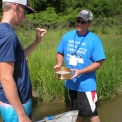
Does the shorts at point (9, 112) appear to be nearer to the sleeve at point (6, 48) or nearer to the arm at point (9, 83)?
the arm at point (9, 83)

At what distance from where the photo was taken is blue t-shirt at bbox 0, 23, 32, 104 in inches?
57.6

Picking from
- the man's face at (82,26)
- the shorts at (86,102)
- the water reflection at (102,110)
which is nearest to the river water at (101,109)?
the water reflection at (102,110)

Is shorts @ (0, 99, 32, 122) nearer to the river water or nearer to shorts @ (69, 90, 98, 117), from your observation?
shorts @ (69, 90, 98, 117)

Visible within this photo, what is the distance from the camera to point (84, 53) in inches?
106

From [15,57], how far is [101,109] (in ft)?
9.52

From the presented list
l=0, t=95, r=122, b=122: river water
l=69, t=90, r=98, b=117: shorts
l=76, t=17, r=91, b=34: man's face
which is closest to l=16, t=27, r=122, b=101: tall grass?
l=0, t=95, r=122, b=122: river water

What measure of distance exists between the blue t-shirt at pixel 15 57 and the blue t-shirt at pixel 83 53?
1134 mm

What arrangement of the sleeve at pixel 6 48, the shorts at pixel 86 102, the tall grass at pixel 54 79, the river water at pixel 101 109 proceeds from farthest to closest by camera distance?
the tall grass at pixel 54 79 < the river water at pixel 101 109 < the shorts at pixel 86 102 < the sleeve at pixel 6 48

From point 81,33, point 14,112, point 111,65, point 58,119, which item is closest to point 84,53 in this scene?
point 81,33

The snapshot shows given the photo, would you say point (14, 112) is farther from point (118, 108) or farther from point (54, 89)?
point (118, 108)

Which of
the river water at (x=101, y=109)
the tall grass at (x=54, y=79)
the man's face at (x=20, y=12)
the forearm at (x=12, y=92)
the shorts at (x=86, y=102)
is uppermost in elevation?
the man's face at (x=20, y=12)

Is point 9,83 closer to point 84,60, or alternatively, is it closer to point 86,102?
point 84,60

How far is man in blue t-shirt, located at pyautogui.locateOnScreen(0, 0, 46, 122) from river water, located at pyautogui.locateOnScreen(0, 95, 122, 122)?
2.18 m

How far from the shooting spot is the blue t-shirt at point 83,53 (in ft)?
8.71
